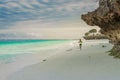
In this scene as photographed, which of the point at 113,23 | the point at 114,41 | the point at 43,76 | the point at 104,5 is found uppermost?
the point at 104,5

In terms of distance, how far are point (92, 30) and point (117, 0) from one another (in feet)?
221

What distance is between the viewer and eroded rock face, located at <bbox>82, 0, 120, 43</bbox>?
15.3 metres

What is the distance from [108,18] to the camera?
1603cm

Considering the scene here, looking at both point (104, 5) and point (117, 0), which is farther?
point (104, 5)

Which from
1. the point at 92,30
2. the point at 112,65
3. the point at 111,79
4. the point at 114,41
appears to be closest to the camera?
the point at 111,79

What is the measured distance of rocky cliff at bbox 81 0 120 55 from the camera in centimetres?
1529

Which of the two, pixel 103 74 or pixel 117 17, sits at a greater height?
pixel 117 17

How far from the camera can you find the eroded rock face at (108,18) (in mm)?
15264

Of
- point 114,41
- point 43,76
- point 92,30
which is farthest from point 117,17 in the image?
point 92,30

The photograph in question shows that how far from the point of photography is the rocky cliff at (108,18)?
15291 mm

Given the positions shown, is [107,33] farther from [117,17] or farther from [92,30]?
[92,30]

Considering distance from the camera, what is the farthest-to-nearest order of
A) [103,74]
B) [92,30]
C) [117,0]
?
[92,30]
[117,0]
[103,74]

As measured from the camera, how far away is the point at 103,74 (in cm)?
1363

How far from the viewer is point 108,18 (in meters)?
16.0
